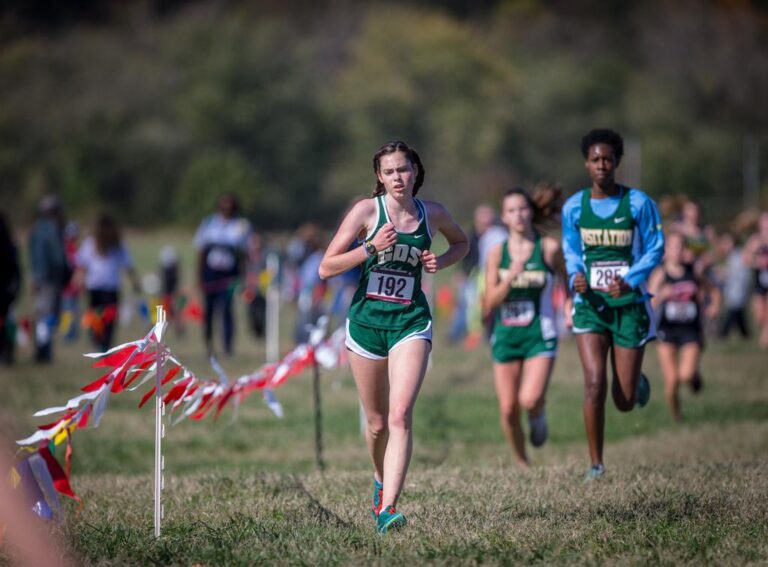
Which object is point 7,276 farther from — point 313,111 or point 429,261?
point 313,111

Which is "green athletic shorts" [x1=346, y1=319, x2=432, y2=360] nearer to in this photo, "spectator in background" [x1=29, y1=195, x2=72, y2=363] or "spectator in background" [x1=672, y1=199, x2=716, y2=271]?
"spectator in background" [x1=672, y1=199, x2=716, y2=271]

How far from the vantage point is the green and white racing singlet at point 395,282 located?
6.67 m

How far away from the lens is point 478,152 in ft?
252

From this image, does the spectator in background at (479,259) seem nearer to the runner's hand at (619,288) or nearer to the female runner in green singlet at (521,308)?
the female runner in green singlet at (521,308)

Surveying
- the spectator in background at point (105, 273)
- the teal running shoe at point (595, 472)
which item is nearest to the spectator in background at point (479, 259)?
the spectator in background at point (105, 273)

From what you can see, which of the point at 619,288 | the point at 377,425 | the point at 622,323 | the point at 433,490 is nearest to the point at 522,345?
the point at 622,323

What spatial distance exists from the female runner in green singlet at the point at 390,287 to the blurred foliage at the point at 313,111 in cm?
5684

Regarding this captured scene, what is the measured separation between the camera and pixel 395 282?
6723 mm

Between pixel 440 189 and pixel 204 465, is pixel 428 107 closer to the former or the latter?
pixel 440 189

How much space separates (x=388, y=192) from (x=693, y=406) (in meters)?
9.36

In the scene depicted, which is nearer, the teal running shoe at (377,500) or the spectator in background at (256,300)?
the teal running shoe at (377,500)

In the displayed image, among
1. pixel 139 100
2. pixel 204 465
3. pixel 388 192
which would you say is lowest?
pixel 204 465

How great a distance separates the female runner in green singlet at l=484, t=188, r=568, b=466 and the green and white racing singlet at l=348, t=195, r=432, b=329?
2995mm

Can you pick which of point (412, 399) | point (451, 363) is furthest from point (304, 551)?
point (451, 363)
